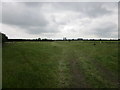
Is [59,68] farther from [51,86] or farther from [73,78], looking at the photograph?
[51,86]

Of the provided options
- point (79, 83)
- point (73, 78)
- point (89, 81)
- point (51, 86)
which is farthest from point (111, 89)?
point (51, 86)

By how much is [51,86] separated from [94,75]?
242 inches

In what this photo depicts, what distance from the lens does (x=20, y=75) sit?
53.2ft

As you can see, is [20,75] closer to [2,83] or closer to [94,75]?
[2,83]

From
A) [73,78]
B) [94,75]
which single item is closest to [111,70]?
[94,75]

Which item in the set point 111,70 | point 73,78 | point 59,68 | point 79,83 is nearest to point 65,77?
point 73,78

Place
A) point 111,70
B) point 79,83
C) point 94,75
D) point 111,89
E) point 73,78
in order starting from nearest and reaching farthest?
1. point 111,89
2. point 79,83
3. point 73,78
4. point 94,75
5. point 111,70

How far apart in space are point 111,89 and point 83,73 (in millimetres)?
4492

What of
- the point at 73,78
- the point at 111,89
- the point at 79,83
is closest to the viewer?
the point at 111,89

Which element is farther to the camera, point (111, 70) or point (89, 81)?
point (111, 70)

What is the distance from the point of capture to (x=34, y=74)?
16.5m

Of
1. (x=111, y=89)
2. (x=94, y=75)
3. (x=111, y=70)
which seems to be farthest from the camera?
(x=111, y=70)

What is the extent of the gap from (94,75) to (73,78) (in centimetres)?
309

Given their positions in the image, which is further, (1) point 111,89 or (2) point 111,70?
(2) point 111,70
